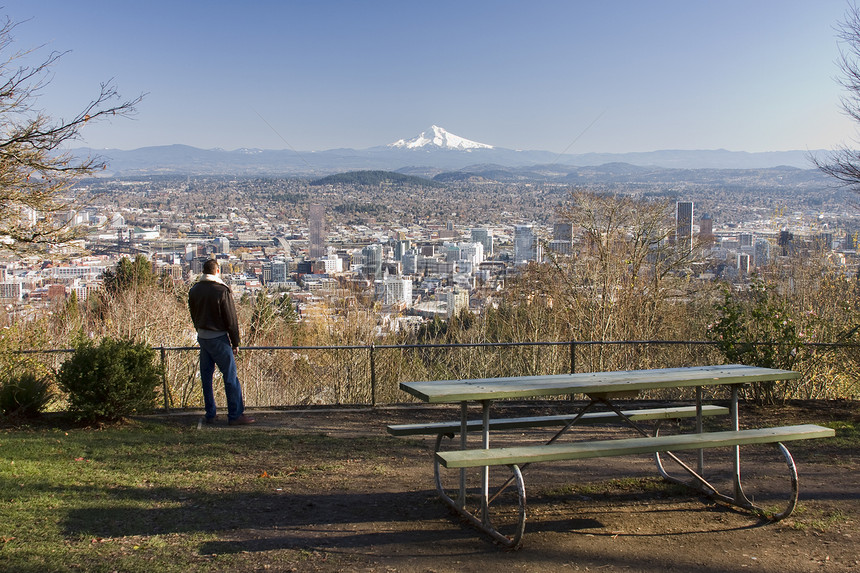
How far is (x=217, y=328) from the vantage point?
8.05 metres

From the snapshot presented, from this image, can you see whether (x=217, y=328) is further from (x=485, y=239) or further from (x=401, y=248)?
(x=485, y=239)

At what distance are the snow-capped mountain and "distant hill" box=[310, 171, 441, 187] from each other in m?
36.1

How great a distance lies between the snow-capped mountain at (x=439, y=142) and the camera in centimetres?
9150

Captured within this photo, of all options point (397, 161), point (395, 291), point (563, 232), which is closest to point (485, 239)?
point (395, 291)

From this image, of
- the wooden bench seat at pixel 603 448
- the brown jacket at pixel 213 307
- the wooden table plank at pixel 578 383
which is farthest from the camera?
the brown jacket at pixel 213 307

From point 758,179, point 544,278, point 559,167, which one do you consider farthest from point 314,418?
point 559,167

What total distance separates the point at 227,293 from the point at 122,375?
1.40 metres

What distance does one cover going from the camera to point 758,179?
43.1 metres

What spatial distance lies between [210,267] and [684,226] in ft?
54.1

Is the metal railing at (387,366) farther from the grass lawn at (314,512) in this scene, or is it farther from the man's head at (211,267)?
the grass lawn at (314,512)

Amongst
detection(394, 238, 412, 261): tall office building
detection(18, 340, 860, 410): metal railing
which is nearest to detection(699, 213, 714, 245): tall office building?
detection(18, 340, 860, 410): metal railing

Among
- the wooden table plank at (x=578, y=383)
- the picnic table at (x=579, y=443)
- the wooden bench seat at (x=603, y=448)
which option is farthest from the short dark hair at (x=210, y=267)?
the wooden bench seat at (x=603, y=448)

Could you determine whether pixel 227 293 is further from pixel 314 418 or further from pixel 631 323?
pixel 631 323

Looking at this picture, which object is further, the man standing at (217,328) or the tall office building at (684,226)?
the tall office building at (684,226)
